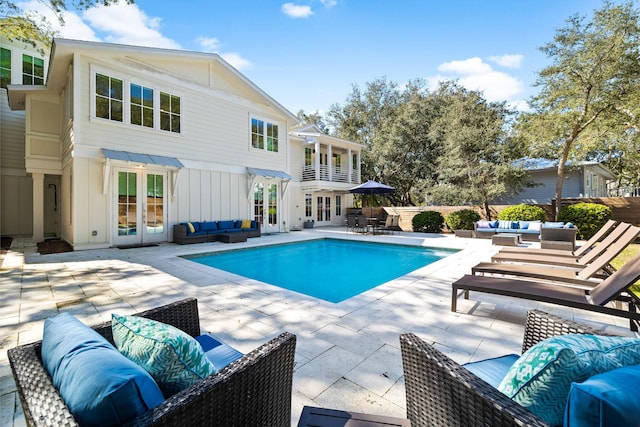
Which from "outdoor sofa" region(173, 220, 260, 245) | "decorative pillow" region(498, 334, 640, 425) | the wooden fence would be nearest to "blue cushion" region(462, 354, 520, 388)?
"decorative pillow" region(498, 334, 640, 425)

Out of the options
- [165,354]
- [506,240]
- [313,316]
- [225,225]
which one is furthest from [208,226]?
[506,240]

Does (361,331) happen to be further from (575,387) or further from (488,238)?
(488,238)

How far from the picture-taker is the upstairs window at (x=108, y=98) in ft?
28.1

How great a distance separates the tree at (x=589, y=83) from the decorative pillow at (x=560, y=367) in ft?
44.6

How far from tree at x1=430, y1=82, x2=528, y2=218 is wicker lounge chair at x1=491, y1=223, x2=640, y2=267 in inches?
337

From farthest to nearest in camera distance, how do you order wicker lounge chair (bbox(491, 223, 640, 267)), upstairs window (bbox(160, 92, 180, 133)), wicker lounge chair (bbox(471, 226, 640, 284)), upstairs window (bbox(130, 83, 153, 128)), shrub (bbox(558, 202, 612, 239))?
shrub (bbox(558, 202, 612, 239)), upstairs window (bbox(160, 92, 180, 133)), upstairs window (bbox(130, 83, 153, 128)), wicker lounge chair (bbox(491, 223, 640, 267)), wicker lounge chair (bbox(471, 226, 640, 284))

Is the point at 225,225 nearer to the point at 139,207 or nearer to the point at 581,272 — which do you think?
the point at 139,207

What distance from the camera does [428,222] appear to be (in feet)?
47.9

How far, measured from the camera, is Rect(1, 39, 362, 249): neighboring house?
8383 mm

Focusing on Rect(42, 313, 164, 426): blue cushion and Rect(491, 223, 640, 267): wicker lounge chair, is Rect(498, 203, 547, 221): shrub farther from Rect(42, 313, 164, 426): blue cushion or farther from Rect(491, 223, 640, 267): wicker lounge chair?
Rect(42, 313, 164, 426): blue cushion

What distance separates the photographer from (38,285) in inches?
187

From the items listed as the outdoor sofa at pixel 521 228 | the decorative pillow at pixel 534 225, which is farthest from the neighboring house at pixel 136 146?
the decorative pillow at pixel 534 225

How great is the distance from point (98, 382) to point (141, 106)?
428 inches

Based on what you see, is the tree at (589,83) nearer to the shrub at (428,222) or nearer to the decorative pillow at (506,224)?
the decorative pillow at (506,224)
